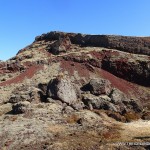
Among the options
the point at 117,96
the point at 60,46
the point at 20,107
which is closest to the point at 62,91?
the point at 20,107

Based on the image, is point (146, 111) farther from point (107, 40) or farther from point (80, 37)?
point (80, 37)

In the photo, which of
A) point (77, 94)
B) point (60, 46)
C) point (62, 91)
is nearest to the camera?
point (62, 91)

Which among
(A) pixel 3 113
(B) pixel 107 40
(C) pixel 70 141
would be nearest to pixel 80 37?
(B) pixel 107 40

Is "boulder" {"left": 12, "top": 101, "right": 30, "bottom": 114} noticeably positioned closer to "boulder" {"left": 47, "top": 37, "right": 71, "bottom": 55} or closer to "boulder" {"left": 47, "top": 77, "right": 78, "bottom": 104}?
"boulder" {"left": 47, "top": 77, "right": 78, "bottom": 104}

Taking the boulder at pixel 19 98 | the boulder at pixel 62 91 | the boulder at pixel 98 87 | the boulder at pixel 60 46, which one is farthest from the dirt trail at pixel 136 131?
the boulder at pixel 60 46

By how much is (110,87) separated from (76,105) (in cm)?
1536

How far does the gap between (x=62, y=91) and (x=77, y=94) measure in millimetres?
4225

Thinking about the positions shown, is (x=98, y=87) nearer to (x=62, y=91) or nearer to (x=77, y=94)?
(x=77, y=94)

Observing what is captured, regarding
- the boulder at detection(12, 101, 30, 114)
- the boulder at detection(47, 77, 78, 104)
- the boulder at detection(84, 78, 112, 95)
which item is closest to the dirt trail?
the boulder at detection(84, 78, 112, 95)

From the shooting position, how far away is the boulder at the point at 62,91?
70.2 metres

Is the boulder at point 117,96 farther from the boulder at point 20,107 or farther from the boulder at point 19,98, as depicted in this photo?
the boulder at point 20,107

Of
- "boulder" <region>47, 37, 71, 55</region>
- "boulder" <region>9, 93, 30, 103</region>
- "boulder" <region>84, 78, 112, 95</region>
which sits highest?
"boulder" <region>47, 37, 71, 55</region>

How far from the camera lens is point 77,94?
240 feet

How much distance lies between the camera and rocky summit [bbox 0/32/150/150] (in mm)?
51062
